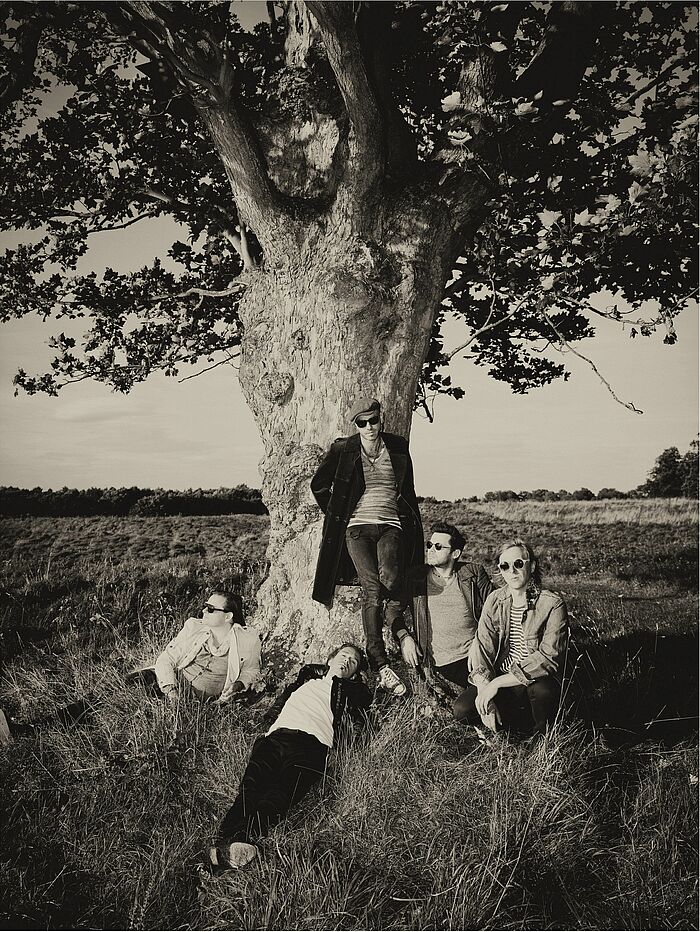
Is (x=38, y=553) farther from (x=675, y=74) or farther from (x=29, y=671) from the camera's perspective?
(x=675, y=74)

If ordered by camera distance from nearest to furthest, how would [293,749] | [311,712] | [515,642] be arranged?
[293,749]
[311,712]
[515,642]

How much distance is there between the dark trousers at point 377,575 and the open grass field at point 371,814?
17.0 inches

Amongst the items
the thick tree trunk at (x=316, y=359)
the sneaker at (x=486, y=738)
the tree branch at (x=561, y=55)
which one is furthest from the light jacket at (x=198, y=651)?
the tree branch at (x=561, y=55)

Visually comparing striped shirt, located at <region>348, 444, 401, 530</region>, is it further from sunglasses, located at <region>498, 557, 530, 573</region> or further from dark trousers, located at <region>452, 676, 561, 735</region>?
dark trousers, located at <region>452, 676, 561, 735</region>

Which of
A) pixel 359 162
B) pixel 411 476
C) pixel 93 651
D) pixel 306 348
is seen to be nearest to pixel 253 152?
pixel 359 162

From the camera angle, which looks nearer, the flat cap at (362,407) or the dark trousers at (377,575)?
the dark trousers at (377,575)

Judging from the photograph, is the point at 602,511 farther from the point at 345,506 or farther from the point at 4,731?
the point at 4,731

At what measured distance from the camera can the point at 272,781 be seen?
383 centimetres

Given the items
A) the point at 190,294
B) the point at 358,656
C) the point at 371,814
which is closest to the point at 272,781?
the point at 371,814

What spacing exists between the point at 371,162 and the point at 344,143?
1.03ft

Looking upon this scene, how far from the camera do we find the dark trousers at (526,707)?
430 cm

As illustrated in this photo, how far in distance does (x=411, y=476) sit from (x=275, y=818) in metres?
2.30

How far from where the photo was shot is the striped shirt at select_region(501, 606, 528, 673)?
14.4 ft

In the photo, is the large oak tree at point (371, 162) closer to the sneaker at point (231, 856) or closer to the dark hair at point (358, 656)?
the dark hair at point (358, 656)
